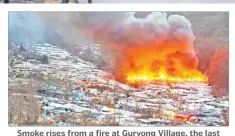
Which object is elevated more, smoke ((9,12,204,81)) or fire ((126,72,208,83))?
smoke ((9,12,204,81))

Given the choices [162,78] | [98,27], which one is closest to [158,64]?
[162,78]

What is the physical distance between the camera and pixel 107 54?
94 cm

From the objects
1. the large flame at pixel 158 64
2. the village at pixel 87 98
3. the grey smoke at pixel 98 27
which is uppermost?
the grey smoke at pixel 98 27

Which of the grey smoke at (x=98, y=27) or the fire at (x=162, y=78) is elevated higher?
the grey smoke at (x=98, y=27)

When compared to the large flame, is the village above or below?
below

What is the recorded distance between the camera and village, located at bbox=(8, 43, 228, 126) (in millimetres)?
937

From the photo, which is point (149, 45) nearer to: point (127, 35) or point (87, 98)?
point (127, 35)

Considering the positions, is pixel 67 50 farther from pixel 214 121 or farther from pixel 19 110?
pixel 214 121

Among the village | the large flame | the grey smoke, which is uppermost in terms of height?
the grey smoke

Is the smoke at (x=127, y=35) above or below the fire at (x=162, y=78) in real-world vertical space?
above

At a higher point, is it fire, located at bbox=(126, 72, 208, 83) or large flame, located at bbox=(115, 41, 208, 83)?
large flame, located at bbox=(115, 41, 208, 83)

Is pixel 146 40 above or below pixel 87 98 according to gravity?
above

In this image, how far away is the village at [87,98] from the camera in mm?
937

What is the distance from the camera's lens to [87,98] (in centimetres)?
94
